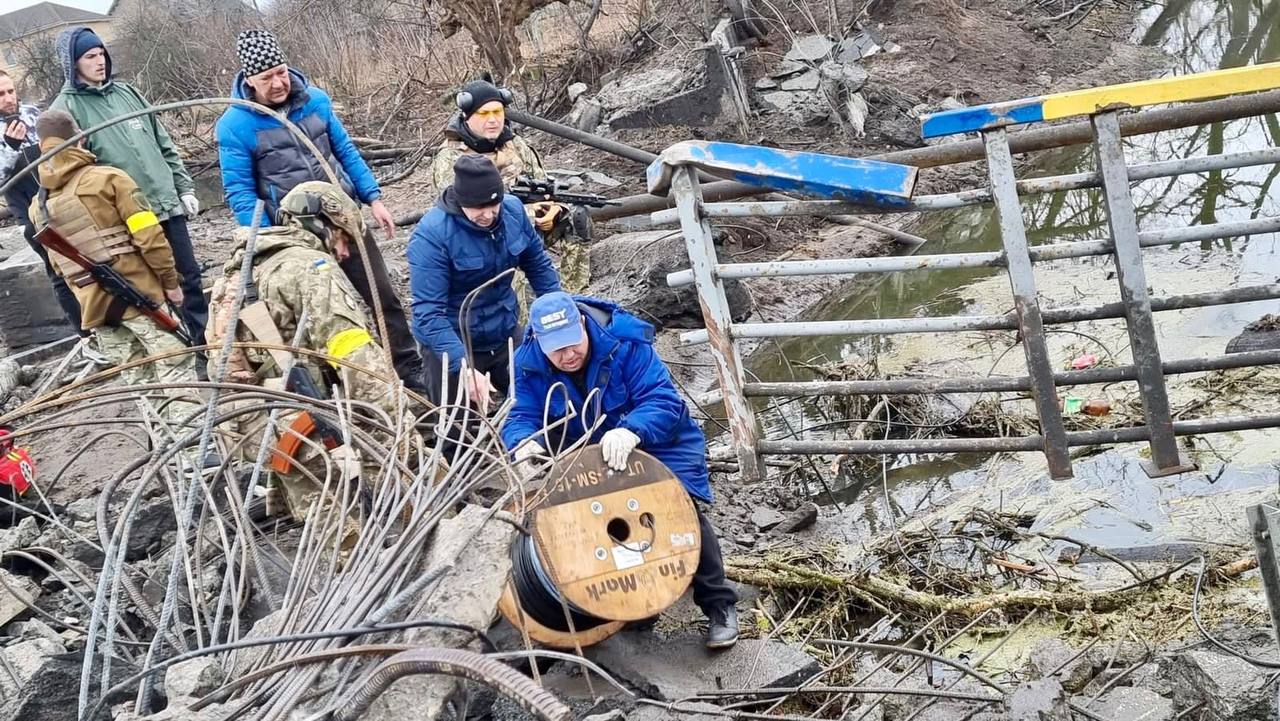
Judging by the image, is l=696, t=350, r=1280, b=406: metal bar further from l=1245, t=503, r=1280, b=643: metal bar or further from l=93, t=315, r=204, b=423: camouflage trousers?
l=93, t=315, r=204, b=423: camouflage trousers

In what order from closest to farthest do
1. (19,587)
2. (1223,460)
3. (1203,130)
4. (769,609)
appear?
1. (769,609)
2. (19,587)
3. (1223,460)
4. (1203,130)

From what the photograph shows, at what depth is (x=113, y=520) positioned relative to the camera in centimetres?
561

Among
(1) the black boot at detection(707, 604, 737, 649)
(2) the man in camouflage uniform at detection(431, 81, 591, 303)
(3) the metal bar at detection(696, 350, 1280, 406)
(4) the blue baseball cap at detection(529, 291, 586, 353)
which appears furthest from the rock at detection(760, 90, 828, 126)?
(1) the black boot at detection(707, 604, 737, 649)

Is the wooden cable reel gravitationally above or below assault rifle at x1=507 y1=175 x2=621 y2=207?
below

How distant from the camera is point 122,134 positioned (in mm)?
6293

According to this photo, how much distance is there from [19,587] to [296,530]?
1.15 m

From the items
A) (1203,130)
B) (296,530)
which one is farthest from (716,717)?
(1203,130)

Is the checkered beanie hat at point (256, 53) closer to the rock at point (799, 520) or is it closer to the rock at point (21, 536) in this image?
the rock at point (21, 536)

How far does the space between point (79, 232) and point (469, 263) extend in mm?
2141

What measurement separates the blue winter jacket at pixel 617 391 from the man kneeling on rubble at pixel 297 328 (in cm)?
68

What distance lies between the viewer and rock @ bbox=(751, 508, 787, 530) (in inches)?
199

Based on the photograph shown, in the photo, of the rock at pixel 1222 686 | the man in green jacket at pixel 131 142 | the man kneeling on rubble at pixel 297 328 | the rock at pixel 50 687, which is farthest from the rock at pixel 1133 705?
the man in green jacket at pixel 131 142

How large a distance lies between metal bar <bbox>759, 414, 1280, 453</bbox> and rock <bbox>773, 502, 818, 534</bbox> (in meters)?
0.42

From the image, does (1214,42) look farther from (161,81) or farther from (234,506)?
(161,81)
